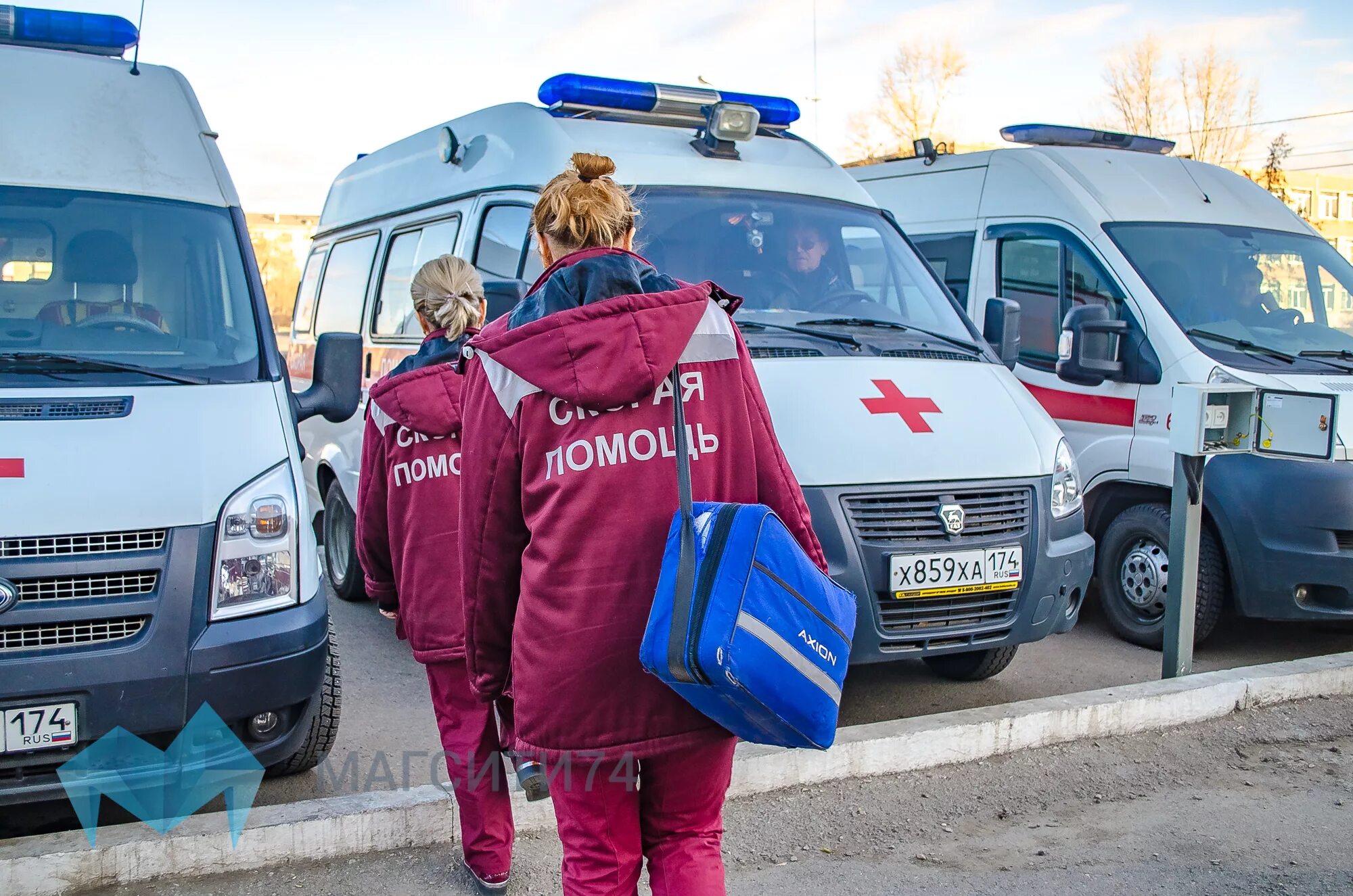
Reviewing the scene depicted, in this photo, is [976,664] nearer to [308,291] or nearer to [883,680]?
[883,680]

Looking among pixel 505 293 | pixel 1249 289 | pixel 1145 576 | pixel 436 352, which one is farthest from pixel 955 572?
pixel 1249 289

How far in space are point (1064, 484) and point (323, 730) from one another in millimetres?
3017

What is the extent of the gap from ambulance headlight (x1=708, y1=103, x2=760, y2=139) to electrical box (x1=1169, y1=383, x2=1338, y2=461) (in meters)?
2.30

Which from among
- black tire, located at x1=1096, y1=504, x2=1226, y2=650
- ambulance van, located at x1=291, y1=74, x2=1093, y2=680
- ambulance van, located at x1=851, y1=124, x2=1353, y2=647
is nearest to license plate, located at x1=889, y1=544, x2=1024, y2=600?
ambulance van, located at x1=291, y1=74, x2=1093, y2=680

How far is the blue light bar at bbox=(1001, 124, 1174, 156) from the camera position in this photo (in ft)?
26.8

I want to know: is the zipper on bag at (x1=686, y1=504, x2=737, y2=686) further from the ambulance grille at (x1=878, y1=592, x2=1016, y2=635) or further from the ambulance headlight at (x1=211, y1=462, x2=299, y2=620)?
the ambulance grille at (x1=878, y1=592, x2=1016, y2=635)

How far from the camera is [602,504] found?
2369mm

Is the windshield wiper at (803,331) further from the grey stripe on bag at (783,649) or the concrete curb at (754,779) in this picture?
the grey stripe on bag at (783,649)

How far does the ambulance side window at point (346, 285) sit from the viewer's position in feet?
24.4

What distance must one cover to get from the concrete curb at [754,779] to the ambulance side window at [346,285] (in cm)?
412

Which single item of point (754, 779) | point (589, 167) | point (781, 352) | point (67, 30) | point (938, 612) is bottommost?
point (754, 779)

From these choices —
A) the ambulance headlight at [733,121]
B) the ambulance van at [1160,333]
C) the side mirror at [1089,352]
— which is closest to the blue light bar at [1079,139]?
the ambulance van at [1160,333]

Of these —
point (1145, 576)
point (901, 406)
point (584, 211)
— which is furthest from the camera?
point (1145, 576)

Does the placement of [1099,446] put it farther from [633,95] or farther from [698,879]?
[698,879]
